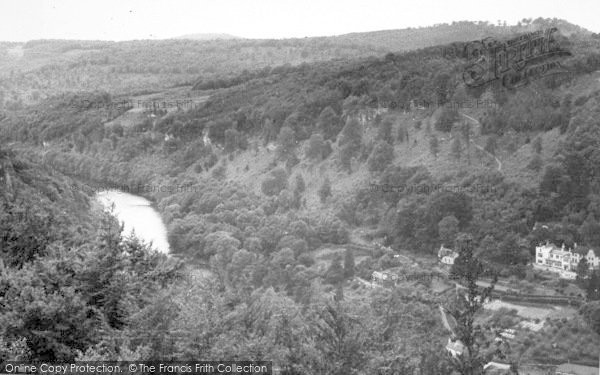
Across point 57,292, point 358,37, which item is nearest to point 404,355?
point 57,292

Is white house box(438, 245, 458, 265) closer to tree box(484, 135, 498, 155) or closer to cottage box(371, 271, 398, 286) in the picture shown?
cottage box(371, 271, 398, 286)

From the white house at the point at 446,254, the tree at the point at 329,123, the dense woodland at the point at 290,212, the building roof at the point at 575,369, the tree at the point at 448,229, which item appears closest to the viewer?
the dense woodland at the point at 290,212

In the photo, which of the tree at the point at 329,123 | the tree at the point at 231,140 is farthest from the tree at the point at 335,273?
the tree at the point at 231,140

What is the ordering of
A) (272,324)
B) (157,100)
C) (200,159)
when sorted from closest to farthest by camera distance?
(272,324), (200,159), (157,100)

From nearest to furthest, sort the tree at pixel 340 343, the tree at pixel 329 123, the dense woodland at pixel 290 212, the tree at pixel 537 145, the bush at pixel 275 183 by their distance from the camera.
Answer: the tree at pixel 340 343 → the dense woodland at pixel 290 212 → the tree at pixel 537 145 → the bush at pixel 275 183 → the tree at pixel 329 123

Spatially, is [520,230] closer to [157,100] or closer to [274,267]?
[274,267]

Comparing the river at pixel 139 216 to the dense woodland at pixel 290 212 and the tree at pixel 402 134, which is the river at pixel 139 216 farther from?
the tree at pixel 402 134
